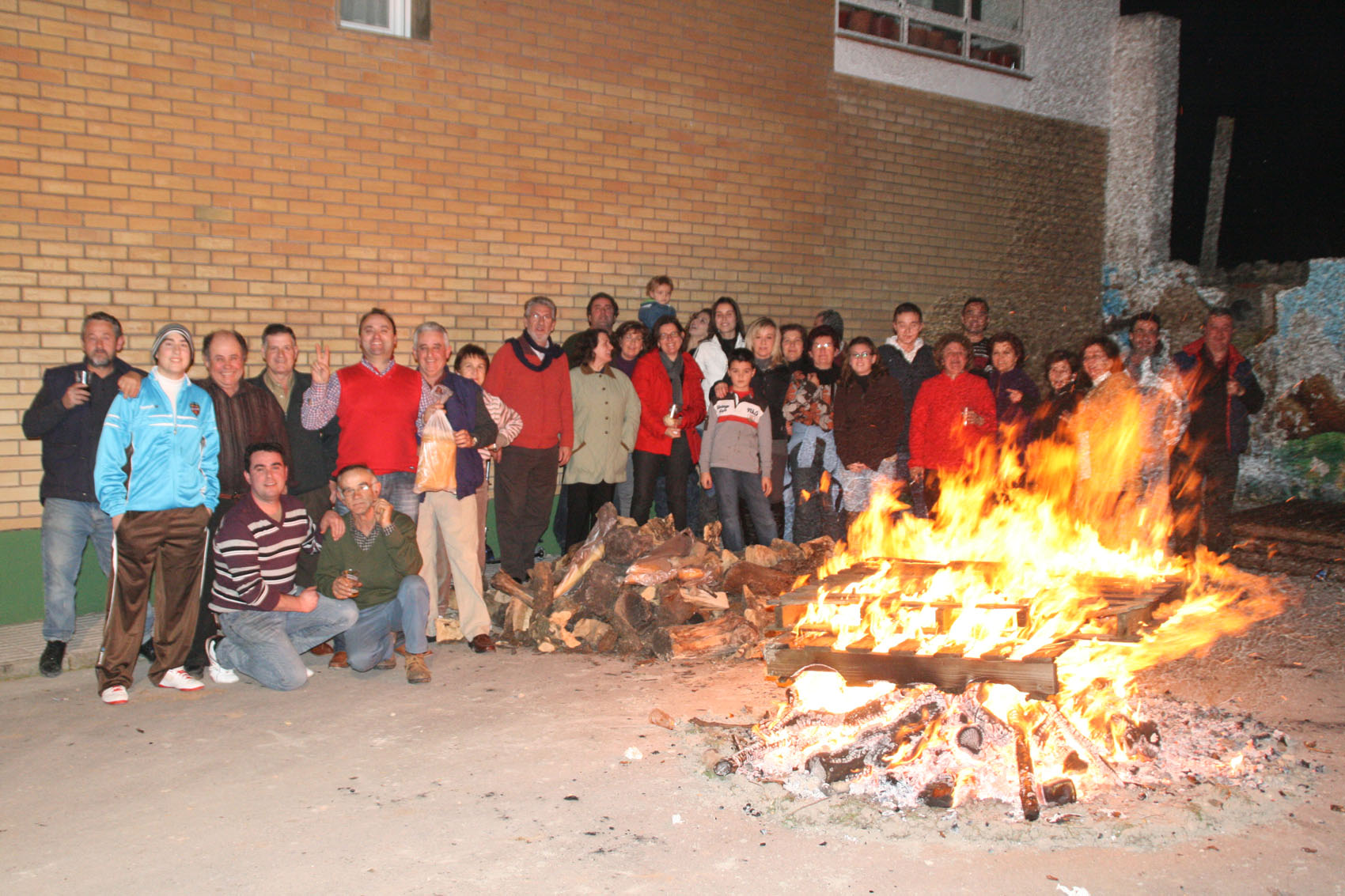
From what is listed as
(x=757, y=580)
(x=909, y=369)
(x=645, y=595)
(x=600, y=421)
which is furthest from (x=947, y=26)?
(x=645, y=595)

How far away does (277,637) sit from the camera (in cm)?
598

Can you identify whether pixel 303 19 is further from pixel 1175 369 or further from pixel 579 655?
pixel 1175 369

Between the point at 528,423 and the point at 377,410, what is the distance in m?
1.39

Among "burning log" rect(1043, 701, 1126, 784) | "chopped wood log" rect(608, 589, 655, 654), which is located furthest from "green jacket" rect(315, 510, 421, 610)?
"burning log" rect(1043, 701, 1126, 784)

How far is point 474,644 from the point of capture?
6.84m

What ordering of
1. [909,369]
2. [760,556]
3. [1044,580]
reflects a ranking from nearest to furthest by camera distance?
[1044,580]
[760,556]
[909,369]

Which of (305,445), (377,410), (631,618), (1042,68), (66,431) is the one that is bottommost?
(631,618)

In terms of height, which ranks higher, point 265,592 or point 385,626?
point 265,592

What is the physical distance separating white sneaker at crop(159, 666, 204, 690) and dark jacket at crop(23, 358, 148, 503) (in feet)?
3.88

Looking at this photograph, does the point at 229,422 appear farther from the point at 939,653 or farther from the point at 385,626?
the point at 939,653

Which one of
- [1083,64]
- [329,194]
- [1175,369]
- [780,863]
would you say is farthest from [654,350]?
[1083,64]

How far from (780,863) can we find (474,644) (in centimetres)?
345

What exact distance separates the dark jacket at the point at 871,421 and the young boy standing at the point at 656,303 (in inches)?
77.4

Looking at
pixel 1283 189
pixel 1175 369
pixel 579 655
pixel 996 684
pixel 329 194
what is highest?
pixel 1283 189
